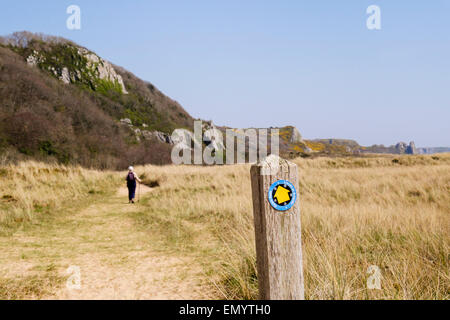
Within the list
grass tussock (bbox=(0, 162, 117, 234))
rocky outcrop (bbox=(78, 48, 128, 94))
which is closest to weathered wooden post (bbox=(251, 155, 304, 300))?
grass tussock (bbox=(0, 162, 117, 234))

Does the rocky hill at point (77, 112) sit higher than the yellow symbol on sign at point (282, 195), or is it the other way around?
the rocky hill at point (77, 112)

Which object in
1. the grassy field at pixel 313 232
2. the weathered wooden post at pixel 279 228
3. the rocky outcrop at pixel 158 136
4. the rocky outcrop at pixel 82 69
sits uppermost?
the rocky outcrop at pixel 82 69

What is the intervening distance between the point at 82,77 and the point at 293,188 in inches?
2802

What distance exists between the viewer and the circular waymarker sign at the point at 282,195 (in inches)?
65.8

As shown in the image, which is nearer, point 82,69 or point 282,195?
point 282,195

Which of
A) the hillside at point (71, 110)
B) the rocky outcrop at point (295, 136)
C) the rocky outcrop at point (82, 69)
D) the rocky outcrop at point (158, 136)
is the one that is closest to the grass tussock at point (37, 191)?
the hillside at point (71, 110)

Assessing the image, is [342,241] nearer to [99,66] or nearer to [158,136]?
[158,136]

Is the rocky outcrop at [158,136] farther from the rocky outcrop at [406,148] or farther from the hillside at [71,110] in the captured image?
the rocky outcrop at [406,148]

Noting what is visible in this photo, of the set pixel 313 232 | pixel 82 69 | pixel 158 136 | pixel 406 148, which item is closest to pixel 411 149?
pixel 406 148

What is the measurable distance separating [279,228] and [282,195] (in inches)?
7.9

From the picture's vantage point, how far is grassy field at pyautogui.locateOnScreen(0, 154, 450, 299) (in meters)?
2.76

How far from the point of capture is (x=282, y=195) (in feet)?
5.56

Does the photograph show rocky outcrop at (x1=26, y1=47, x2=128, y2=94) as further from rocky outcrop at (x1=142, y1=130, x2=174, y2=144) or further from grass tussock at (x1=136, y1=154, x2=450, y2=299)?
grass tussock at (x1=136, y1=154, x2=450, y2=299)

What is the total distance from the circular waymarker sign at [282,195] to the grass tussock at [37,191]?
6.58 meters
